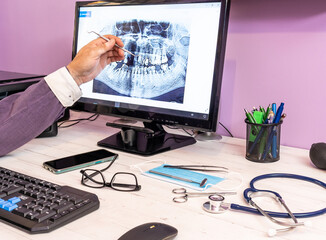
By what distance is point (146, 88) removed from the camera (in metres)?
1.14

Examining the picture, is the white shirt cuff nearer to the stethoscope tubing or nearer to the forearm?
the forearm

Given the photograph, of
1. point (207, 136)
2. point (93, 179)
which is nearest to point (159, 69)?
point (207, 136)

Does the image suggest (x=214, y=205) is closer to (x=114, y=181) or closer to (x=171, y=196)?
(x=171, y=196)

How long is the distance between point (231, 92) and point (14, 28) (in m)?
1.13

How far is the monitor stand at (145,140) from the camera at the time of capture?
1.10 metres

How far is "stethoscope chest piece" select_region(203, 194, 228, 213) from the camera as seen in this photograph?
747mm

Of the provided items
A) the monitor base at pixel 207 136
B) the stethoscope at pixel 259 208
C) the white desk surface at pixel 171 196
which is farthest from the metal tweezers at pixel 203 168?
the monitor base at pixel 207 136

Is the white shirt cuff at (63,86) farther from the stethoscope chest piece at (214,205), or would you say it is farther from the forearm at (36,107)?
the stethoscope chest piece at (214,205)

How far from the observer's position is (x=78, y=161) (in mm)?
992

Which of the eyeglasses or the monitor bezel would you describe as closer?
the eyeglasses

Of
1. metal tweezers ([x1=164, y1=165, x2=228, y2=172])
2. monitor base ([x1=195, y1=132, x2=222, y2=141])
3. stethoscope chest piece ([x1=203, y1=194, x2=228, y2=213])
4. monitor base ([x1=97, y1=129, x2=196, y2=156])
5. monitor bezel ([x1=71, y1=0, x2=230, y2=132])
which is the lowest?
stethoscope chest piece ([x1=203, y1=194, x2=228, y2=213])


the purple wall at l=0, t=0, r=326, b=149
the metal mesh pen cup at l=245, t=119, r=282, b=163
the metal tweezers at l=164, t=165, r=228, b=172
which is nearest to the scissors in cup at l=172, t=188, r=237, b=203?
the metal tweezers at l=164, t=165, r=228, b=172

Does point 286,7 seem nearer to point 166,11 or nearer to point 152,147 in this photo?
point 166,11

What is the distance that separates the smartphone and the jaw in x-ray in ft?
0.70
